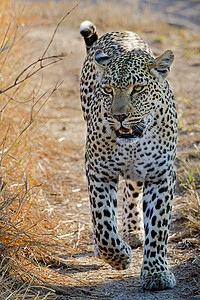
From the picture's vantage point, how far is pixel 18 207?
523 cm

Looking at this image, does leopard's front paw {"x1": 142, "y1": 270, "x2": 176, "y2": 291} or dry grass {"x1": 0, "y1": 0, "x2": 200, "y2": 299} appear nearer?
dry grass {"x1": 0, "y1": 0, "x2": 200, "y2": 299}

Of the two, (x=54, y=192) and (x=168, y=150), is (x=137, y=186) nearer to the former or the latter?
(x=168, y=150)

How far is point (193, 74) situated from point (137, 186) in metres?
7.56

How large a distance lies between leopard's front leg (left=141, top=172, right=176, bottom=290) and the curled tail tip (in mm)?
2412

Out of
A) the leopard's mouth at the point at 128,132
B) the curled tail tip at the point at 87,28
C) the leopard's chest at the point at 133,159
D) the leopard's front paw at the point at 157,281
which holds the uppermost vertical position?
the curled tail tip at the point at 87,28

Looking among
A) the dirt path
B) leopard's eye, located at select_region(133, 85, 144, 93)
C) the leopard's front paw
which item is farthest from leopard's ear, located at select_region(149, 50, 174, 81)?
the leopard's front paw

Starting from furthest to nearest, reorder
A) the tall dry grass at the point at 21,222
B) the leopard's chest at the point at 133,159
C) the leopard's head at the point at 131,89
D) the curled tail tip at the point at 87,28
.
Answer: the curled tail tip at the point at 87,28
the leopard's chest at the point at 133,159
the leopard's head at the point at 131,89
the tall dry grass at the point at 21,222

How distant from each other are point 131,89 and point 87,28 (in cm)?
231

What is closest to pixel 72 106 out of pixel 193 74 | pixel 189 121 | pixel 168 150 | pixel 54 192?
pixel 189 121

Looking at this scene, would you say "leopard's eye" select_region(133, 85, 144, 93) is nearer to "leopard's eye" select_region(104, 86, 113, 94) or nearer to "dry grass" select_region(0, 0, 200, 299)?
"leopard's eye" select_region(104, 86, 113, 94)

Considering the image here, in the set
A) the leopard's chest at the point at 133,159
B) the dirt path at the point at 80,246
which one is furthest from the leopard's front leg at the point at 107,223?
the dirt path at the point at 80,246

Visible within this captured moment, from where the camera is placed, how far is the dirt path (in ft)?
17.1

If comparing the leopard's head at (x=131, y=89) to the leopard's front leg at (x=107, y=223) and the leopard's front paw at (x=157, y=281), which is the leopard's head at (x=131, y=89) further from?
the leopard's front paw at (x=157, y=281)

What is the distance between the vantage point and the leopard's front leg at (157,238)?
526 cm
